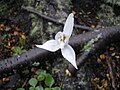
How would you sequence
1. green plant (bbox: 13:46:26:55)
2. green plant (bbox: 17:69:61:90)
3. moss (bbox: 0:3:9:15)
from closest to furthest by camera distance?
green plant (bbox: 17:69:61:90)
green plant (bbox: 13:46:26:55)
moss (bbox: 0:3:9:15)

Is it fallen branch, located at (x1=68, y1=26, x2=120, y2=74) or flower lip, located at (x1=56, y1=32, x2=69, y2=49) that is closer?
flower lip, located at (x1=56, y1=32, x2=69, y2=49)

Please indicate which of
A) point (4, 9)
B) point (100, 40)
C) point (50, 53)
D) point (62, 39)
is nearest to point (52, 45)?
point (62, 39)

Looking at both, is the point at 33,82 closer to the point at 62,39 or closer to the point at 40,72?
the point at 40,72

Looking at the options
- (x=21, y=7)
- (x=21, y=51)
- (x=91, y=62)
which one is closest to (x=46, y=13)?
(x=21, y=7)

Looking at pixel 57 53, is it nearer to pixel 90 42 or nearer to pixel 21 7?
pixel 90 42

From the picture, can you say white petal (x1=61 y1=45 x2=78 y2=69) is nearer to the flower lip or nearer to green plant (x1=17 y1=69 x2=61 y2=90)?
the flower lip

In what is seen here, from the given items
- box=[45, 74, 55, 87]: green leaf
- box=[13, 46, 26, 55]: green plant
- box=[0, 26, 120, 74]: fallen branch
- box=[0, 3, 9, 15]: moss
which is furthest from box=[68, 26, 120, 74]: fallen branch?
box=[0, 3, 9, 15]: moss
